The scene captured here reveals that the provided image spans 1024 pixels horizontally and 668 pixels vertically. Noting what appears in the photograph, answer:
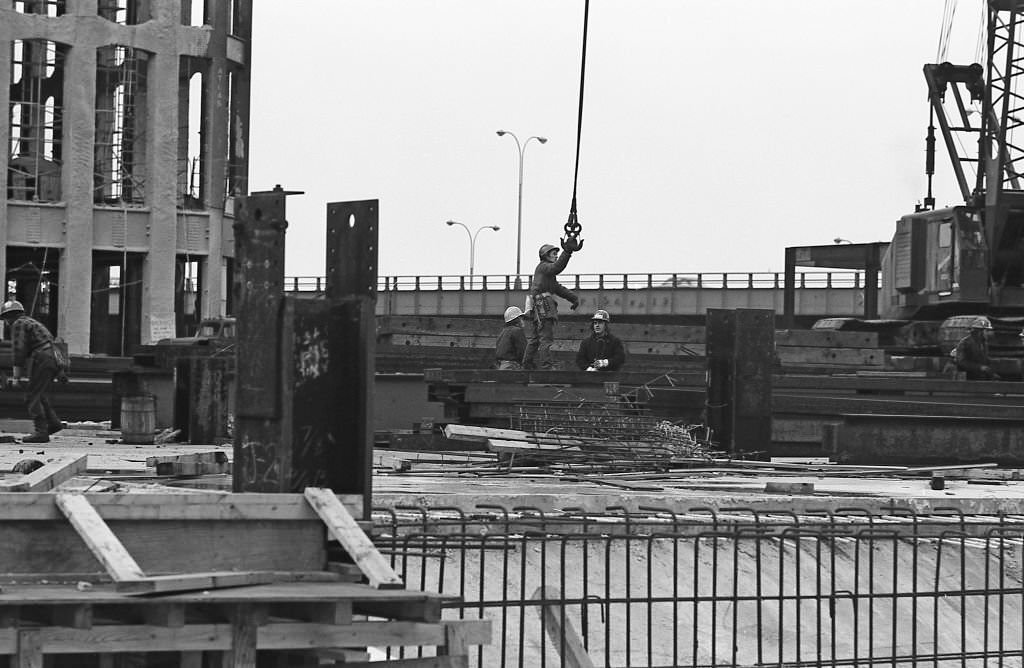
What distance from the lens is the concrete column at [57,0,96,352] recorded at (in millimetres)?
45719

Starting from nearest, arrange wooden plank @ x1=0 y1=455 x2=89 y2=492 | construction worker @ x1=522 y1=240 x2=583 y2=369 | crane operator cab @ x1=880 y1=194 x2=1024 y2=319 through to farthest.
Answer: wooden plank @ x1=0 y1=455 x2=89 y2=492
construction worker @ x1=522 y1=240 x2=583 y2=369
crane operator cab @ x1=880 y1=194 x2=1024 y2=319

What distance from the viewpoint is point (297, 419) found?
896 centimetres

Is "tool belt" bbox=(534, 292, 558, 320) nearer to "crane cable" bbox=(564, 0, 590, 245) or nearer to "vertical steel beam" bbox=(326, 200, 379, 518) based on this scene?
"crane cable" bbox=(564, 0, 590, 245)

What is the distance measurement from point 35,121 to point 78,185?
10.3 feet

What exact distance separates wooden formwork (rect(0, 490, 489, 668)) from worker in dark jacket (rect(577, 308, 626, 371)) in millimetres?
14631

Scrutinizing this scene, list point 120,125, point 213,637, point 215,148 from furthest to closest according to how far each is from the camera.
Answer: point 120,125 < point 215,148 < point 213,637

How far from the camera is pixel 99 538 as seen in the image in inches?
281

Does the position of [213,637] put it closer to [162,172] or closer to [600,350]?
[600,350]

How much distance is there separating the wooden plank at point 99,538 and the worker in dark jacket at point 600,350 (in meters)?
15.7

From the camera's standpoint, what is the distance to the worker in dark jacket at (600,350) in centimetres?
2297

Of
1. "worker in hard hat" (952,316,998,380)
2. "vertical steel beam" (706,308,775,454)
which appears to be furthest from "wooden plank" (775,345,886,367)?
"vertical steel beam" (706,308,775,454)

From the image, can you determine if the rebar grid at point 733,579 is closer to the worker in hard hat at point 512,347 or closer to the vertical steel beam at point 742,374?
the vertical steel beam at point 742,374

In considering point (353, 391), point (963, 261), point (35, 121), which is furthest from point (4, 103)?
point (353, 391)

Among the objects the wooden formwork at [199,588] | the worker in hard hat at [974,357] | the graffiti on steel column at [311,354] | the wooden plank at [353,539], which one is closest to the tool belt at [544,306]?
the worker in hard hat at [974,357]
